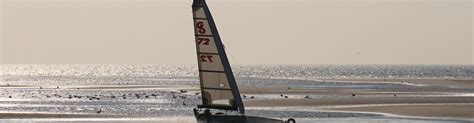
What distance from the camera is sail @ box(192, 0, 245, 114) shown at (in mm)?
41875

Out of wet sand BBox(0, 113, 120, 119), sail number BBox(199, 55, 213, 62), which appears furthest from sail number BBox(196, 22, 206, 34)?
wet sand BBox(0, 113, 120, 119)

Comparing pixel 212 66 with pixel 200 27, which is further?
pixel 212 66

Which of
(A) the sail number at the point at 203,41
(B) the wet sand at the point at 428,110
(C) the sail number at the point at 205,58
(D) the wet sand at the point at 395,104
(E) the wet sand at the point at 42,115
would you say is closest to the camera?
(A) the sail number at the point at 203,41

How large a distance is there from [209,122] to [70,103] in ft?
138

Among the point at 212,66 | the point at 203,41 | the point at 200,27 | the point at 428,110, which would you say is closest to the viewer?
the point at 200,27

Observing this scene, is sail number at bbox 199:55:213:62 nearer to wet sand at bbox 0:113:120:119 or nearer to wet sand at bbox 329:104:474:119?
wet sand at bbox 0:113:120:119

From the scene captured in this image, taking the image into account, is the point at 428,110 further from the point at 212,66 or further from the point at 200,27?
the point at 200,27

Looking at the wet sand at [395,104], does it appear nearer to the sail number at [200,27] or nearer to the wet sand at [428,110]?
the wet sand at [428,110]

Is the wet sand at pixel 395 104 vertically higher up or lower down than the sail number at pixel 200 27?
lower down

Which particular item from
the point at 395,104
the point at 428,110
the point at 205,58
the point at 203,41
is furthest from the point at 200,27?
the point at 395,104

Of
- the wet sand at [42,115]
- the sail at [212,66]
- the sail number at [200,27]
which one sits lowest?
the wet sand at [42,115]

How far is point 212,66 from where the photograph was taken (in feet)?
141

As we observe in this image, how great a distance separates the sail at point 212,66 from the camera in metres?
41.9

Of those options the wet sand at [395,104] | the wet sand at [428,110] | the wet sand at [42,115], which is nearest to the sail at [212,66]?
the wet sand at [42,115]
